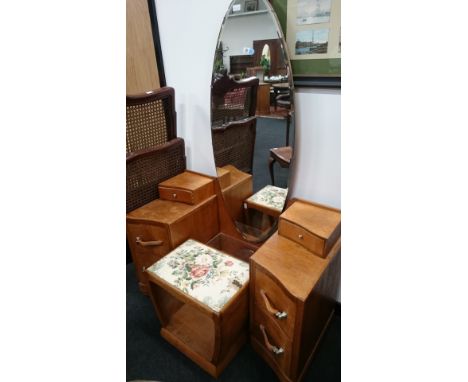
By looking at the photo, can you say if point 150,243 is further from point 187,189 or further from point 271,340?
point 271,340

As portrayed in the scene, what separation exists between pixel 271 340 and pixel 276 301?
0.25m

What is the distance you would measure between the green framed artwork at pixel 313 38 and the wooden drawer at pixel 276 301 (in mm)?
746

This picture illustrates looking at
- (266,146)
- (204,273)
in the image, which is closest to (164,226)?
(204,273)

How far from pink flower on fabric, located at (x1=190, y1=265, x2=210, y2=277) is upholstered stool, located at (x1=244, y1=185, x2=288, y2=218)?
38cm

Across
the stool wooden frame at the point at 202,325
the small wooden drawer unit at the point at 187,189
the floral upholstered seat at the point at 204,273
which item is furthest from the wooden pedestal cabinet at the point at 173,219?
the stool wooden frame at the point at 202,325

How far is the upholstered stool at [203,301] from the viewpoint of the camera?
1.08 metres

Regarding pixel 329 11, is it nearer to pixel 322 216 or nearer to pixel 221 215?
pixel 322 216

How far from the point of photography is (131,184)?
145 cm

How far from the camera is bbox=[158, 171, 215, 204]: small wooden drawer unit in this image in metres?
1.47

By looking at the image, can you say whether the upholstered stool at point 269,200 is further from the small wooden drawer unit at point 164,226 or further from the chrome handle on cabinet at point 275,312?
the chrome handle on cabinet at point 275,312

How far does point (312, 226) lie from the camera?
107 cm
